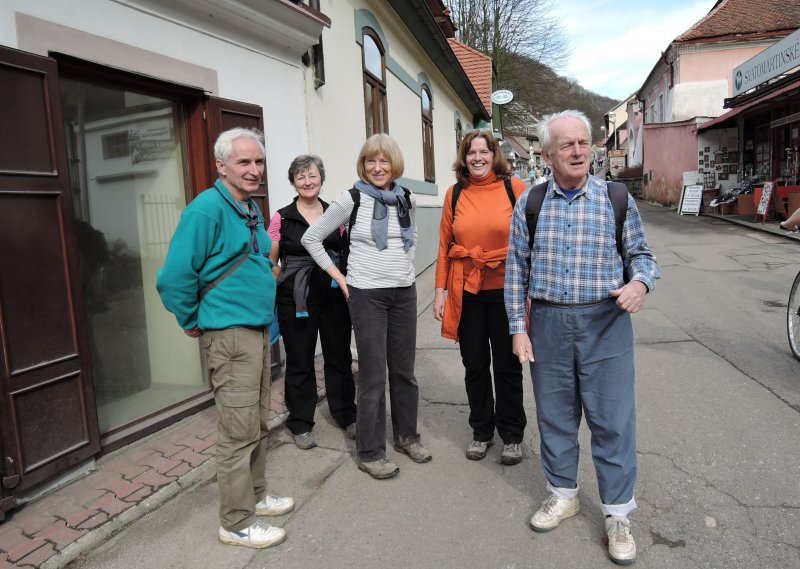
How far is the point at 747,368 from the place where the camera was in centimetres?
498

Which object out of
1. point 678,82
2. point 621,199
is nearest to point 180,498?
point 621,199

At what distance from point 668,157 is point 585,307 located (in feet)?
77.0

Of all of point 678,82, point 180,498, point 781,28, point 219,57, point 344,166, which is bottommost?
point 180,498

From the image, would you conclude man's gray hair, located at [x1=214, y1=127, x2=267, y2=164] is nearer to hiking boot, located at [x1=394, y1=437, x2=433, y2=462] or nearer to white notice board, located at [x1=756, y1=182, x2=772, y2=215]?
hiking boot, located at [x1=394, y1=437, x2=433, y2=462]

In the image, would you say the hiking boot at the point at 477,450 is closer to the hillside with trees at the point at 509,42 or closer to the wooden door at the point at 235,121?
the wooden door at the point at 235,121

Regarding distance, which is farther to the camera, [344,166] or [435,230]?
[435,230]

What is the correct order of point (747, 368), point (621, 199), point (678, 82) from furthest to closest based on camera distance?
point (678, 82) < point (747, 368) < point (621, 199)

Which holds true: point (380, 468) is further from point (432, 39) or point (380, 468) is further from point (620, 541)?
point (432, 39)

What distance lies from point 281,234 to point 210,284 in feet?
4.03

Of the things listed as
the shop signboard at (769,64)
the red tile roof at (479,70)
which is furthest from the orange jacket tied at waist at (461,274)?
the red tile roof at (479,70)

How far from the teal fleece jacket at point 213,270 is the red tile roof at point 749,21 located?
956 inches

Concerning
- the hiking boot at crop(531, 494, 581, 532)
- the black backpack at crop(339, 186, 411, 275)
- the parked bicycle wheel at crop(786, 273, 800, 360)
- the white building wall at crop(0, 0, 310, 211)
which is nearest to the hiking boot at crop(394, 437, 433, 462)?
the hiking boot at crop(531, 494, 581, 532)

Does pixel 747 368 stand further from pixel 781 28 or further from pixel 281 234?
pixel 781 28

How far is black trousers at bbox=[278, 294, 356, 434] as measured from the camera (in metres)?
3.84
